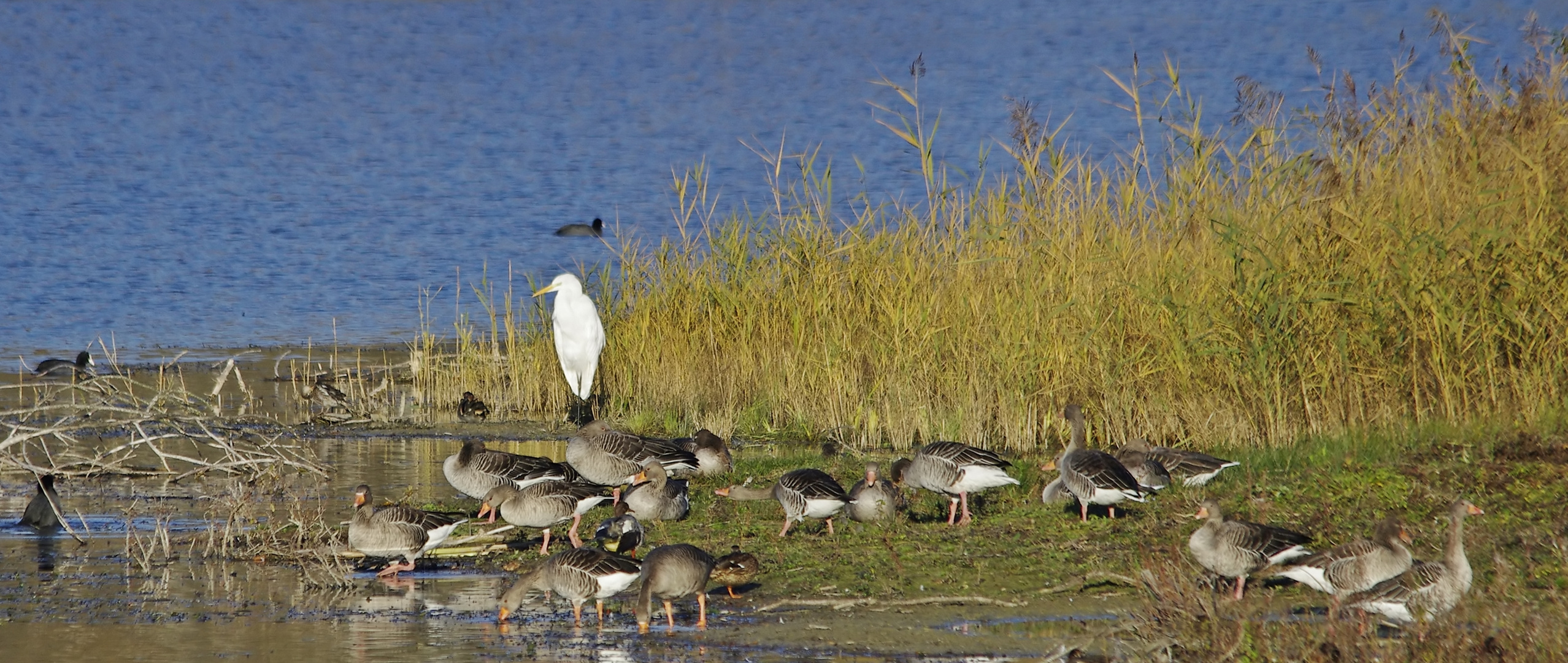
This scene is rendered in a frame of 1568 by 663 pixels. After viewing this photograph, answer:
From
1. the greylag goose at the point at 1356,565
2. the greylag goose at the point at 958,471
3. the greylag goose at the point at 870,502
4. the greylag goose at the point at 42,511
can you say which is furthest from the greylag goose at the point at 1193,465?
the greylag goose at the point at 42,511

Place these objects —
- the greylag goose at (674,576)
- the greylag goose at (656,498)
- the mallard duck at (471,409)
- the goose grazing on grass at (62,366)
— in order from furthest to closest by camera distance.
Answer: the goose grazing on grass at (62,366), the mallard duck at (471,409), the greylag goose at (656,498), the greylag goose at (674,576)

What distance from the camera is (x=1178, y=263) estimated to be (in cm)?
1218

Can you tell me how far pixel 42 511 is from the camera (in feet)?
33.4

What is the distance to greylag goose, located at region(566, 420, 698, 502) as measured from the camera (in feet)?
37.8

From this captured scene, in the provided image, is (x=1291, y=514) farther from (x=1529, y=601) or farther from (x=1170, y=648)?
(x=1170, y=648)

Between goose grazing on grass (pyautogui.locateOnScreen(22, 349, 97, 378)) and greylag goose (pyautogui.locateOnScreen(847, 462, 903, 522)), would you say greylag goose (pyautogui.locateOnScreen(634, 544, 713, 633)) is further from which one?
goose grazing on grass (pyautogui.locateOnScreen(22, 349, 97, 378))

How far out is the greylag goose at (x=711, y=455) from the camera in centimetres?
1210

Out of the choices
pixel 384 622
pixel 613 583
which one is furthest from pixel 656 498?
pixel 384 622

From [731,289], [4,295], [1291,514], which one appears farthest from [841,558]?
[4,295]

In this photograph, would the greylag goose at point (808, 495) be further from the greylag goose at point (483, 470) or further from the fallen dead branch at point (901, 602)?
the greylag goose at point (483, 470)

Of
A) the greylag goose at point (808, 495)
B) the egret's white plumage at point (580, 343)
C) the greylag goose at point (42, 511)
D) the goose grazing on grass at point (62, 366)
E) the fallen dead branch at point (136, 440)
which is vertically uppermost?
the goose grazing on grass at point (62, 366)

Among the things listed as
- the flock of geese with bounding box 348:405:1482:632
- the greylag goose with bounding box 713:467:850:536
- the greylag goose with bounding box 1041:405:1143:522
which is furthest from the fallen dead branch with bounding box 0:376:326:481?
the greylag goose with bounding box 1041:405:1143:522

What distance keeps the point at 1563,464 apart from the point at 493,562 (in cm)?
648

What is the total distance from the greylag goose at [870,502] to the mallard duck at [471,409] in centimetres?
729
